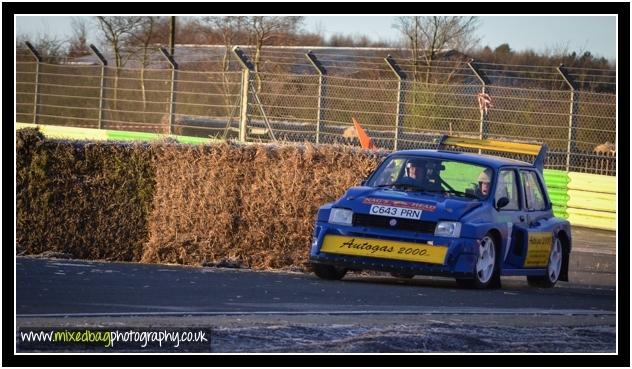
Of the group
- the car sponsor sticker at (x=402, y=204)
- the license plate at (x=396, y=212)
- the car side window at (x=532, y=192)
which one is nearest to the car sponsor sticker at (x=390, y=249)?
the license plate at (x=396, y=212)

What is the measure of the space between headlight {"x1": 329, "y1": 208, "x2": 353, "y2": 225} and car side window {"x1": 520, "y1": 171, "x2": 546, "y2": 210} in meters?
Result: 2.40

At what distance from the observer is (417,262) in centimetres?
1251

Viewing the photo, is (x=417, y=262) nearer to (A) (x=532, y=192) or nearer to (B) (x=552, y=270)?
(B) (x=552, y=270)

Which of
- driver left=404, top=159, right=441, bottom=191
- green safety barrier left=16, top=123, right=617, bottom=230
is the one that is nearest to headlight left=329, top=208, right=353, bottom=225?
driver left=404, top=159, right=441, bottom=191

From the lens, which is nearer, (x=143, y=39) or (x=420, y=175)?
(x=420, y=175)

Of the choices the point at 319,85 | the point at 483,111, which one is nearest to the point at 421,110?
the point at 483,111

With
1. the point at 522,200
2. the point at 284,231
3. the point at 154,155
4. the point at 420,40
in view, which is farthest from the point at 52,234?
the point at 420,40

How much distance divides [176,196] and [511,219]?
4.05m

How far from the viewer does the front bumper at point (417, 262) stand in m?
12.4

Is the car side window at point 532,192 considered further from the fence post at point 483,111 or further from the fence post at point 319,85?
the fence post at point 319,85

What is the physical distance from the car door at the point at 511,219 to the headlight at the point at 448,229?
0.85 meters

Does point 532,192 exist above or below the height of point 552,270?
above

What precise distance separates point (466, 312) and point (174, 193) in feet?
17.3
